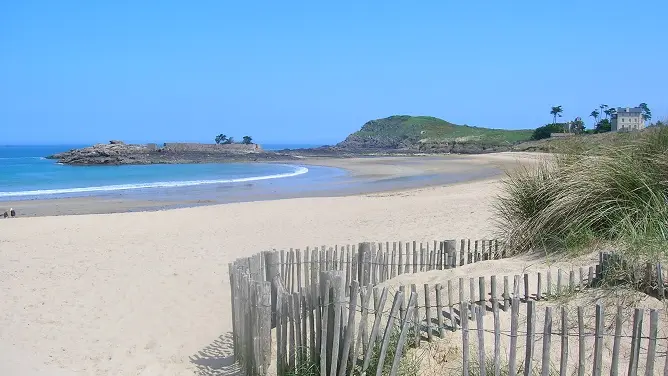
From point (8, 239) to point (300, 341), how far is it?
39.6 ft

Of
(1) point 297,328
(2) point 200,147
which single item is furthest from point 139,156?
(1) point 297,328

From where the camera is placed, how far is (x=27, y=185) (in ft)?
121

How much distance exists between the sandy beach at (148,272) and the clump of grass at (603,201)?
12.7ft

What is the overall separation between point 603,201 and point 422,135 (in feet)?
466

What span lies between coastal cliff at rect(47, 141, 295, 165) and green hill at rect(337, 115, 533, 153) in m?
34.7

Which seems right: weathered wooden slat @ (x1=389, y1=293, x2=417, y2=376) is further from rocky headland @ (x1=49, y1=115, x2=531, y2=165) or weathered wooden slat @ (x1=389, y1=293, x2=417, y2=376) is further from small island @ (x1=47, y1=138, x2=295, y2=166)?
rocky headland @ (x1=49, y1=115, x2=531, y2=165)

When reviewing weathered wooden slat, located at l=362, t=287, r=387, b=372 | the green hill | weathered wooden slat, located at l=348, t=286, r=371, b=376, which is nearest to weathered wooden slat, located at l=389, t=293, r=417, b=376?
weathered wooden slat, located at l=362, t=287, r=387, b=372

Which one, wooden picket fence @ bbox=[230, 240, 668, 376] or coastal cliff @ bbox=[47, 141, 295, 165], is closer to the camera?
wooden picket fence @ bbox=[230, 240, 668, 376]

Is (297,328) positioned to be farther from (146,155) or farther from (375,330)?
(146,155)

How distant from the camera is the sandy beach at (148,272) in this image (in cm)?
675

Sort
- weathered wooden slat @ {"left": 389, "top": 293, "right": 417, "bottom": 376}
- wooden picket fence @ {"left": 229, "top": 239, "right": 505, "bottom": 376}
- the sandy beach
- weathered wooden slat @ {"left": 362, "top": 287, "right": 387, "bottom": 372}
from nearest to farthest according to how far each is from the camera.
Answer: weathered wooden slat @ {"left": 389, "top": 293, "right": 417, "bottom": 376}
weathered wooden slat @ {"left": 362, "top": 287, "right": 387, "bottom": 372}
wooden picket fence @ {"left": 229, "top": 239, "right": 505, "bottom": 376}
the sandy beach

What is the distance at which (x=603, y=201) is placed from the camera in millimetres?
6508

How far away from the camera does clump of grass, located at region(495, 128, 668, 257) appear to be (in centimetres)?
596

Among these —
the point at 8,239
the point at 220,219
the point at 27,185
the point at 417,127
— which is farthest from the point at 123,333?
the point at 417,127
